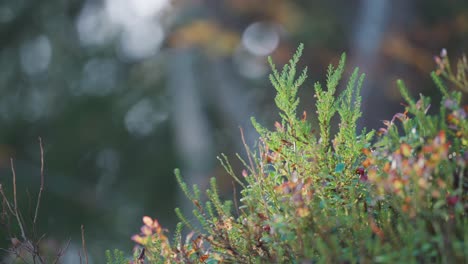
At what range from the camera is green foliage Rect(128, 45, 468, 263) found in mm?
1975

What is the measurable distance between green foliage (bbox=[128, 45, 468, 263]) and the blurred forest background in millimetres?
9786

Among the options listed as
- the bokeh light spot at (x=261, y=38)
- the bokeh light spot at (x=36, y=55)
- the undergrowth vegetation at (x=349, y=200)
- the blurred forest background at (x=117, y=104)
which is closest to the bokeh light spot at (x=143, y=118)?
the blurred forest background at (x=117, y=104)

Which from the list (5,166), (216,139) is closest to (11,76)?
(5,166)

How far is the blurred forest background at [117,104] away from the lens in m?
13.5

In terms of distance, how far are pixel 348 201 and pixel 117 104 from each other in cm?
1485

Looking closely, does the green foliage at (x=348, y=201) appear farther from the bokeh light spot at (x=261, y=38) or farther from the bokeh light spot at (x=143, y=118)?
the bokeh light spot at (x=143, y=118)

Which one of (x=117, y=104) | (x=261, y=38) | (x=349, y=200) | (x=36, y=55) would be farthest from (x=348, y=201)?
(x=36, y=55)

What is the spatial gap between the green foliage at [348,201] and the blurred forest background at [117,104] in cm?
979

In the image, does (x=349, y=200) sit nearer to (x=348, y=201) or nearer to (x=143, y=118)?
(x=348, y=201)

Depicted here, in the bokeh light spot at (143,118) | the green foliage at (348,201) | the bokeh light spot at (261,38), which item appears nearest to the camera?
the green foliage at (348,201)

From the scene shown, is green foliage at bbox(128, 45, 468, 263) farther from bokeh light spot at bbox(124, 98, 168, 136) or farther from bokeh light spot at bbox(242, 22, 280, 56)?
bokeh light spot at bbox(124, 98, 168, 136)

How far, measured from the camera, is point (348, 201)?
237cm

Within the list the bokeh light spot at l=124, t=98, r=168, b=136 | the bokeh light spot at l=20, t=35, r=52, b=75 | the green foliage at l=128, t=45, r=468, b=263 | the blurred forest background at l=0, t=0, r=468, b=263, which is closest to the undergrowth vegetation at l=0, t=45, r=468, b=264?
the green foliage at l=128, t=45, r=468, b=263

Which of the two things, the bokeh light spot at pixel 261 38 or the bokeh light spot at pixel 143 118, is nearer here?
the bokeh light spot at pixel 261 38
